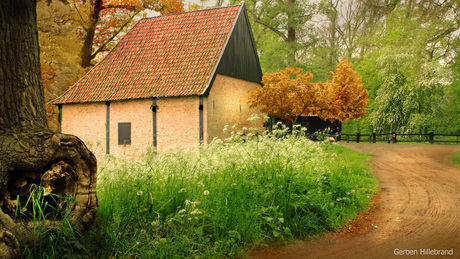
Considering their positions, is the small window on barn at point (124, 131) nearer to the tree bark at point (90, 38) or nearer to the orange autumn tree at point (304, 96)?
the orange autumn tree at point (304, 96)

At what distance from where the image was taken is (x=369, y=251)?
4.46m

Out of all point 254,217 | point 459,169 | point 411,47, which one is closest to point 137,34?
point 459,169

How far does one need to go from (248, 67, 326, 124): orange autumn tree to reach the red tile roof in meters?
3.15

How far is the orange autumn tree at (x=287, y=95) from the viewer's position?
17.9m

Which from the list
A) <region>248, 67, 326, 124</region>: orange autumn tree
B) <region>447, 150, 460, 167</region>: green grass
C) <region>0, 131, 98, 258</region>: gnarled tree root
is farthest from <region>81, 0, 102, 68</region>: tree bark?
<region>0, 131, 98, 258</region>: gnarled tree root

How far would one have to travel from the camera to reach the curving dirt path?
14.4 feet

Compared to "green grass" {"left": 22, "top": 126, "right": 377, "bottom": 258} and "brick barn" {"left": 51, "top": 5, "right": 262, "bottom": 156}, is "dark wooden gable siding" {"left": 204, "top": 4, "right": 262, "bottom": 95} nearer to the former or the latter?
"brick barn" {"left": 51, "top": 5, "right": 262, "bottom": 156}

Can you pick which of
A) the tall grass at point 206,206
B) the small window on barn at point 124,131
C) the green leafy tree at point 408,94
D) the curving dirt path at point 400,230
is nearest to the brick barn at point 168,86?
the small window on barn at point 124,131

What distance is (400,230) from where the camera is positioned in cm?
523

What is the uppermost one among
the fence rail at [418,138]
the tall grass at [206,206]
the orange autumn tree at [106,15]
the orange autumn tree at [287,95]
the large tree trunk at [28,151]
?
the orange autumn tree at [106,15]

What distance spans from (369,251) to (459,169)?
9438 mm

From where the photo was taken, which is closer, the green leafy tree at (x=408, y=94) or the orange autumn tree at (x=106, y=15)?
the orange autumn tree at (x=106, y=15)

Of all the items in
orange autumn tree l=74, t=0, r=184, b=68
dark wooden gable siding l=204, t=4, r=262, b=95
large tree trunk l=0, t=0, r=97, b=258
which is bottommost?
large tree trunk l=0, t=0, r=97, b=258

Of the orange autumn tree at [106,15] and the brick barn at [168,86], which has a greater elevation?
the orange autumn tree at [106,15]
